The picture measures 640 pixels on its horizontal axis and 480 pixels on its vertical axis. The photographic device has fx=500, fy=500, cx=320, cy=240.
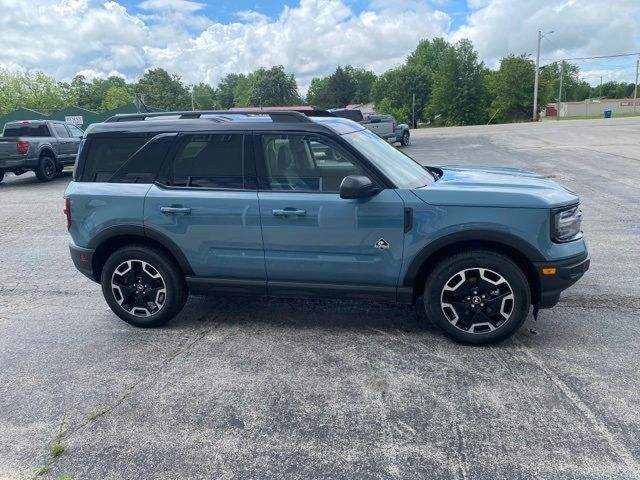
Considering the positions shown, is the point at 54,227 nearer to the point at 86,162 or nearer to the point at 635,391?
the point at 86,162

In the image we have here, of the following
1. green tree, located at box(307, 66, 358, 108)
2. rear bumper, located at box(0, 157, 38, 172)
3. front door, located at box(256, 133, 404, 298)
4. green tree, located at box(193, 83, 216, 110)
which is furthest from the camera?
green tree, located at box(193, 83, 216, 110)

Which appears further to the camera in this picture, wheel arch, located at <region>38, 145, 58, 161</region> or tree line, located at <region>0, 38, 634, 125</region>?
tree line, located at <region>0, 38, 634, 125</region>

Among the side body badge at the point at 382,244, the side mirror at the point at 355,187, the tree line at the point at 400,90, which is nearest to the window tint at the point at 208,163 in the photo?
the side mirror at the point at 355,187

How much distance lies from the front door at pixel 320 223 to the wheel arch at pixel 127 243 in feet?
2.65

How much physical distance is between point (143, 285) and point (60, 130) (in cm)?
1443

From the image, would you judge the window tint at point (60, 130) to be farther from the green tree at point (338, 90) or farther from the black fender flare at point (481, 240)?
the green tree at point (338, 90)

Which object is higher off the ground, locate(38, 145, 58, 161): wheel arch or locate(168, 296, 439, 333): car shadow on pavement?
locate(38, 145, 58, 161): wheel arch

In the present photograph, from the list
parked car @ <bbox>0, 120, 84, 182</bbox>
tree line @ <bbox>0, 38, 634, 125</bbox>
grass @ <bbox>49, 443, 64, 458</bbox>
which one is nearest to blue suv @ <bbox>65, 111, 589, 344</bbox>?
grass @ <bbox>49, 443, 64, 458</bbox>

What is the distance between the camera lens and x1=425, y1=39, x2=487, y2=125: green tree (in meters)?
73.9

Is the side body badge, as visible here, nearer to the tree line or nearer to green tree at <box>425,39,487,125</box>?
the tree line

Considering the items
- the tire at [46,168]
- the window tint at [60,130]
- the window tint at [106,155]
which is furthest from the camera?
the window tint at [60,130]

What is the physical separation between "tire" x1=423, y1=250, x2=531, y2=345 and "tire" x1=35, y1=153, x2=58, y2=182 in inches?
577

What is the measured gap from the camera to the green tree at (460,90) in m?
73.9

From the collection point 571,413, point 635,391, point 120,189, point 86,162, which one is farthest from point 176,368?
point 635,391
